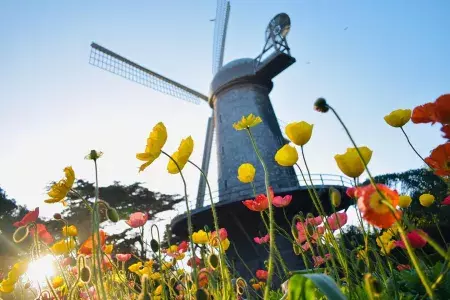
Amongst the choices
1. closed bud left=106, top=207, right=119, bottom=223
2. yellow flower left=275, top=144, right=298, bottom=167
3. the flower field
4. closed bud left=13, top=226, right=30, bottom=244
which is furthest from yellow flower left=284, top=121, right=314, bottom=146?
closed bud left=13, top=226, right=30, bottom=244

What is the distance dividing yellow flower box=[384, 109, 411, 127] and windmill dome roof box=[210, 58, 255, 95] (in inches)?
527

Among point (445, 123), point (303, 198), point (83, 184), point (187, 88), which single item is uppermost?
point (187, 88)

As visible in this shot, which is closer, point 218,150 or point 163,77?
point 218,150

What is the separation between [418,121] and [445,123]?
23 cm

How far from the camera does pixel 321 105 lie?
92cm

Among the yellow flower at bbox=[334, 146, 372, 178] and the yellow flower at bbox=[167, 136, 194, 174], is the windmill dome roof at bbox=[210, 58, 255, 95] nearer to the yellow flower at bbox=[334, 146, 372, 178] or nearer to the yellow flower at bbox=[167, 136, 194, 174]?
the yellow flower at bbox=[167, 136, 194, 174]

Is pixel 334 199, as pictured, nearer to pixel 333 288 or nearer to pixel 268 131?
pixel 333 288

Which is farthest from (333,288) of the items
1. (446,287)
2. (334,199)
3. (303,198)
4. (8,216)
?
(8,216)

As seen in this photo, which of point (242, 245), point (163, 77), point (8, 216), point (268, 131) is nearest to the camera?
point (242, 245)

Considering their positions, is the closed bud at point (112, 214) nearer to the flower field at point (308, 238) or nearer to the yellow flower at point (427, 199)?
the flower field at point (308, 238)

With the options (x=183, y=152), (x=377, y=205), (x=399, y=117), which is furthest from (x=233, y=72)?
(x=377, y=205)

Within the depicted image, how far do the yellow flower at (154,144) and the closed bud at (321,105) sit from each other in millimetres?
732

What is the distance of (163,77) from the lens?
19203 millimetres

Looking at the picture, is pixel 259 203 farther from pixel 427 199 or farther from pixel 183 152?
pixel 427 199
